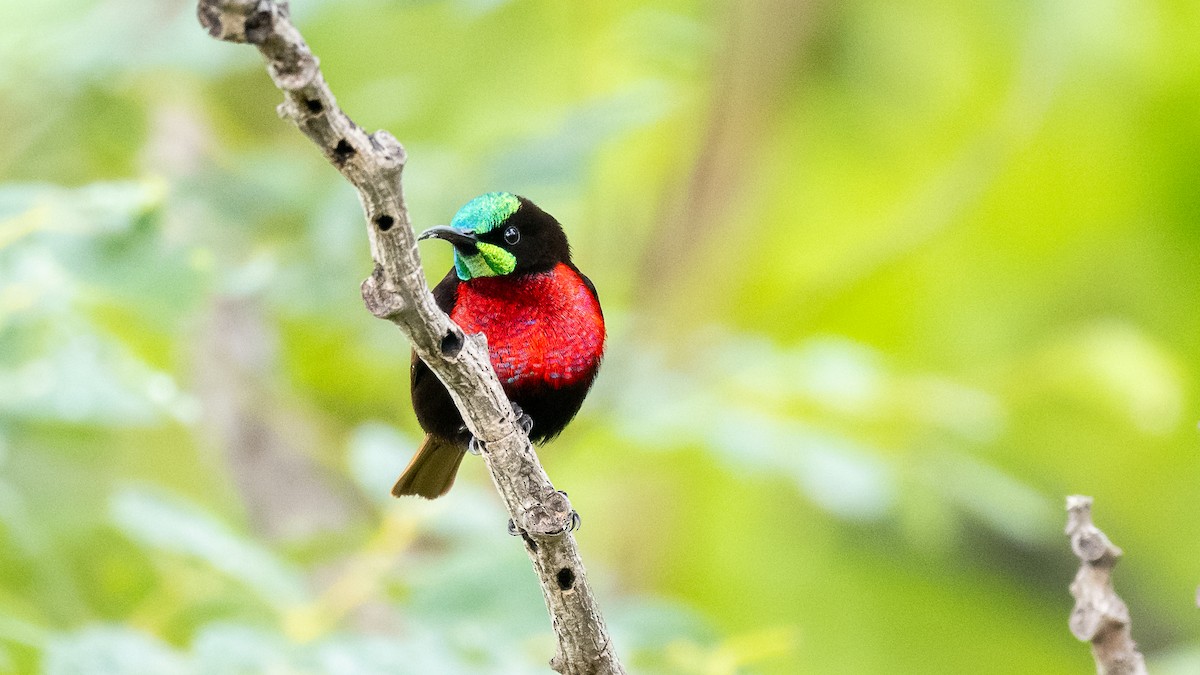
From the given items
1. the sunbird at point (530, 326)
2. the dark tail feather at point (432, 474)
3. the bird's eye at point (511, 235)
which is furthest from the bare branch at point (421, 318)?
the dark tail feather at point (432, 474)

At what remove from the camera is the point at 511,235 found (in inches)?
89.4

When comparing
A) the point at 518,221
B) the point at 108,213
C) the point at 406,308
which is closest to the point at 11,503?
the point at 108,213

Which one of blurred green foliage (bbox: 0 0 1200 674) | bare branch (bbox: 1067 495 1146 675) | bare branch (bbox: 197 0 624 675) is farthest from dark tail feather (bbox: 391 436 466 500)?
bare branch (bbox: 1067 495 1146 675)

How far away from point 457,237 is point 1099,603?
1092 mm

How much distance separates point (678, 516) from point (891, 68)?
2.02 metres

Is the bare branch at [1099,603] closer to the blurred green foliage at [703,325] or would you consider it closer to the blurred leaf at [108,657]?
the blurred green foliage at [703,325]

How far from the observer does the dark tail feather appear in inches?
117

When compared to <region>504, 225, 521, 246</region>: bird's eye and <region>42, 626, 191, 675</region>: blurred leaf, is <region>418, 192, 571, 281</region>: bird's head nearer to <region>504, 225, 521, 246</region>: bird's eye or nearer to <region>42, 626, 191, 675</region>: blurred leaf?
<region>504, 225, 521, 246</region>: bird's eye

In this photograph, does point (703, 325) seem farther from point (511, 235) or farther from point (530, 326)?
point (511, 235)

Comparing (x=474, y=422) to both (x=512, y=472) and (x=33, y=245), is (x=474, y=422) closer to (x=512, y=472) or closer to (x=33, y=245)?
(x=512, y=472)

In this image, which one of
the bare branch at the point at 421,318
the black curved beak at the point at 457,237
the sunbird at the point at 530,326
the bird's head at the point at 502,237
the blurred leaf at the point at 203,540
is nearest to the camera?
the bare branch at the point at 421,318

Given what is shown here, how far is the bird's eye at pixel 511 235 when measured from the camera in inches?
88.7

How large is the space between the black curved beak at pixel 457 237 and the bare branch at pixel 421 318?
30 cm

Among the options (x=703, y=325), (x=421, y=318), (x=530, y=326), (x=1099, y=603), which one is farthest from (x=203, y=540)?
(x=703, y=325)
